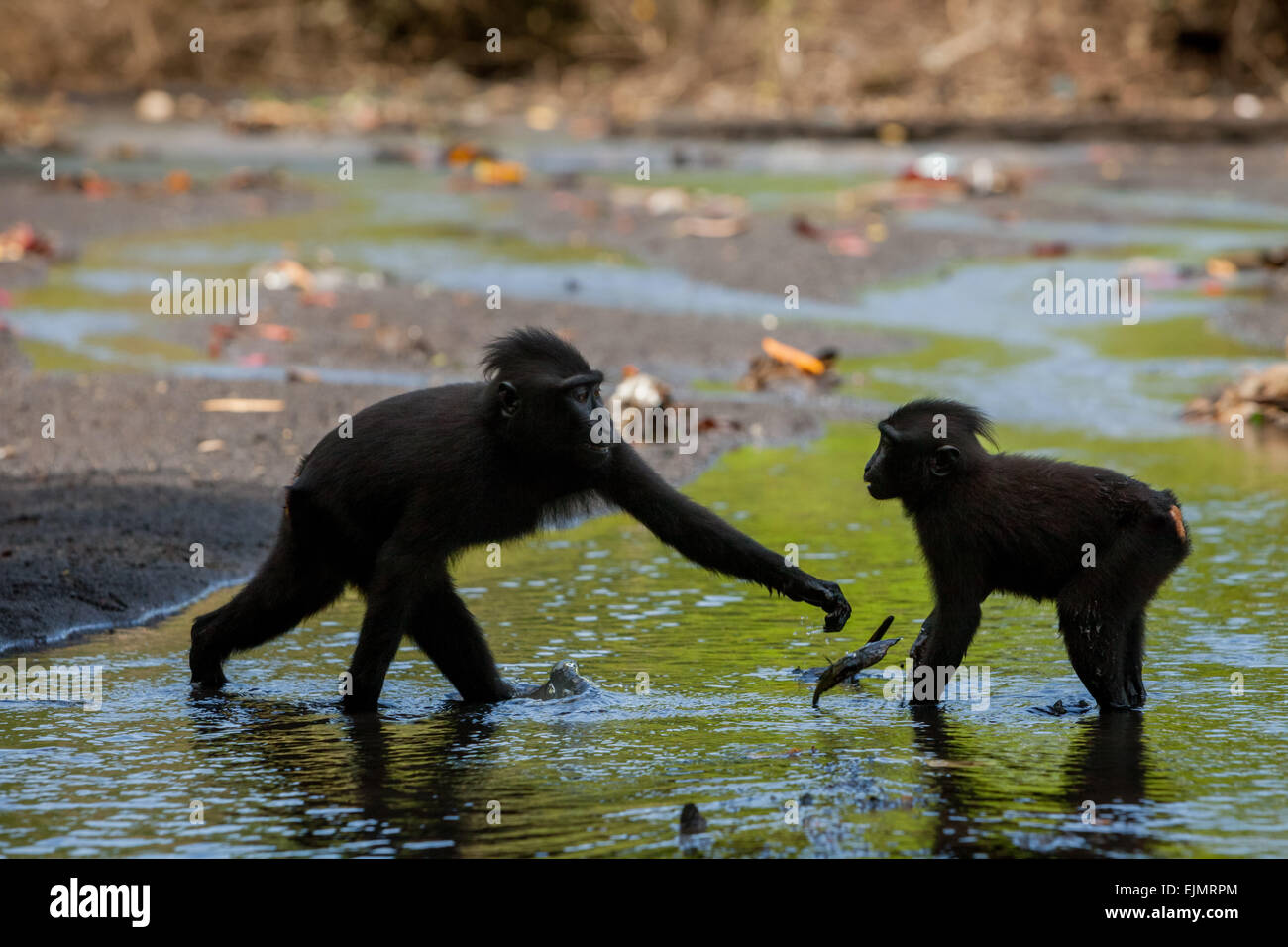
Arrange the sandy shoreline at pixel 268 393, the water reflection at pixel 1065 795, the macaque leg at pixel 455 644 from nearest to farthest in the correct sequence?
the water reflection at pixel 1065 795
the macaque leg at pixel 455 644
the sandy shoreline at pixel 268 393

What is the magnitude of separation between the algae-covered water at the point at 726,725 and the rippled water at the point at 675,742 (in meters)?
0.02

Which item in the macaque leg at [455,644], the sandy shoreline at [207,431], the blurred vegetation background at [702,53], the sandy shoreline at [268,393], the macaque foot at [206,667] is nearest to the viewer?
the macaque leg at [455,644]

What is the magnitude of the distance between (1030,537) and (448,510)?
7.10 ft

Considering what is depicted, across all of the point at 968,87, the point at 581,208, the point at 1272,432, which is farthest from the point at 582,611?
the point at 968,87

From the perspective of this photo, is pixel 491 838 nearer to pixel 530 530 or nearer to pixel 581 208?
pixel 530 530

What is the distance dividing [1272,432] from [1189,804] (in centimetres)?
727

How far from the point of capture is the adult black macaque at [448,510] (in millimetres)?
6918

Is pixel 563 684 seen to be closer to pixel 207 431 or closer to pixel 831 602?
pixel 831 602

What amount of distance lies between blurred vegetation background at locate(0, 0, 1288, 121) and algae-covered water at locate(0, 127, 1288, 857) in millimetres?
17702

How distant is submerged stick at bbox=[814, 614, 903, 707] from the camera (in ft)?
23.2

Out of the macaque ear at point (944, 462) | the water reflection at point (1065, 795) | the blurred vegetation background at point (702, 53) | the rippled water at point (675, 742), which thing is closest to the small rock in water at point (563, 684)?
the rippled water at point (675, 742)

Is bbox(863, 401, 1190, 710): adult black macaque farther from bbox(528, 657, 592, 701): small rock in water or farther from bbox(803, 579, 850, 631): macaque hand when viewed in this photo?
bbox(528, 657, 592, 701): small rock in water

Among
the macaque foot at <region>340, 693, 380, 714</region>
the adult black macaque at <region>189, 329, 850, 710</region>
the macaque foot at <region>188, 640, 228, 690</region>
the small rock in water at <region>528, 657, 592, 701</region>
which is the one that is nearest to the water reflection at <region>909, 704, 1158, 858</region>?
the adult black macaque at <region>189, 329, 850, 710</region>

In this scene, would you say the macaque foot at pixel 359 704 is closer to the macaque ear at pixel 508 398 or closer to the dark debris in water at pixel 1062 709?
the macaque ear at pixel 508 398
